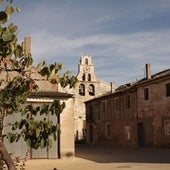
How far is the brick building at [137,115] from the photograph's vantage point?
31750 millimetres

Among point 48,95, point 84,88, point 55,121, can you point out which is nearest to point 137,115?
point 55,121

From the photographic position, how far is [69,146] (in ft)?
67.1

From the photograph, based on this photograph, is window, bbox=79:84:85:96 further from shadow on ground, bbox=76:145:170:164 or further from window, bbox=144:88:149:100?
shadow on ground, bbox=76:145:170:164

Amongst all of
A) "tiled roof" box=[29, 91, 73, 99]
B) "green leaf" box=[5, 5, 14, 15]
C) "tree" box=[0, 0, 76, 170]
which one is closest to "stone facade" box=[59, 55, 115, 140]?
"tiled roof" box=[29, 91, 73, 99]

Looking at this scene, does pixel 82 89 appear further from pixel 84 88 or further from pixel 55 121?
pixel 55 121

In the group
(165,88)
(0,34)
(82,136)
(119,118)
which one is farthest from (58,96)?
(82,136)

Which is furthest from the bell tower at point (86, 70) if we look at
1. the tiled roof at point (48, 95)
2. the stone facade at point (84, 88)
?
the tiled roof at point (48, 95)

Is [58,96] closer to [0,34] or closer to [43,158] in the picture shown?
[43,158]

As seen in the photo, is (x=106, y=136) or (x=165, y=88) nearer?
(x=165, y=88)

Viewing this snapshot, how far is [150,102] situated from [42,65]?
30.2 metres

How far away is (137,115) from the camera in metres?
35.8

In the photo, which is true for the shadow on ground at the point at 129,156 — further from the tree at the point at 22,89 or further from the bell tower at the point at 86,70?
the bell tower at the point at 86,70

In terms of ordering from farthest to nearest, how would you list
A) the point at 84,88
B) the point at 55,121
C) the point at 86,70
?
1. the point at 86,70
2. the point at 84,88
3. the point at 55,121

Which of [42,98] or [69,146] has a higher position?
[42,98]
